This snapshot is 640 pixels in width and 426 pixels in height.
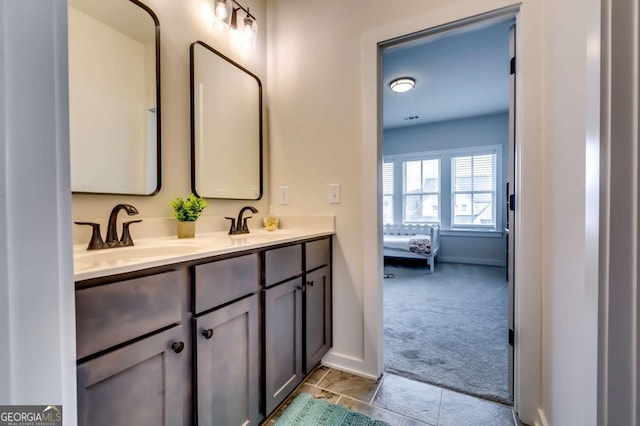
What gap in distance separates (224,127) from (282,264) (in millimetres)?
965

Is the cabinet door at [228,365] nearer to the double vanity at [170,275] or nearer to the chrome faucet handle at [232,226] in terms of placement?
the double vanity at [170,275]

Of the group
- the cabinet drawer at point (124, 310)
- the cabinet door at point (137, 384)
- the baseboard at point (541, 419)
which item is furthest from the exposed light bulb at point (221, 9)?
the baseboard at point (541, 419)

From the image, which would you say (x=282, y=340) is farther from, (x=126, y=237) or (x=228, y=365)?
(x=126, y=237)

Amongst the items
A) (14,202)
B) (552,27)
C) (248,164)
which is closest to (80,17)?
(248,164)

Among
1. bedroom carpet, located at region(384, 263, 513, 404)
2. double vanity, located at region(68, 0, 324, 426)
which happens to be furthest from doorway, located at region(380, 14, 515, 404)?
double vanity, located at region(68, 0, 324, 426)

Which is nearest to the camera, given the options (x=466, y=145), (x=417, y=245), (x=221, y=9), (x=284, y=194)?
(x=221, y=9)

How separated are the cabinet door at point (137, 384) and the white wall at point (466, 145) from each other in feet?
17.1

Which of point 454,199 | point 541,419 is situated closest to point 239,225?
point 541,419

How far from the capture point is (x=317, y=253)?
1.66m

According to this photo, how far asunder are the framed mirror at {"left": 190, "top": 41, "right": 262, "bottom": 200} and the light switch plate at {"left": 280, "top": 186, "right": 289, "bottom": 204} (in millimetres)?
152

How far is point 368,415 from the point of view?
138 centimetres

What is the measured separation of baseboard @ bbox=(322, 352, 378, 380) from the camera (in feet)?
5.63

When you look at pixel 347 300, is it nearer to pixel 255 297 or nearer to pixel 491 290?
pixel 255 297

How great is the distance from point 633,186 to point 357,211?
1316 mm
